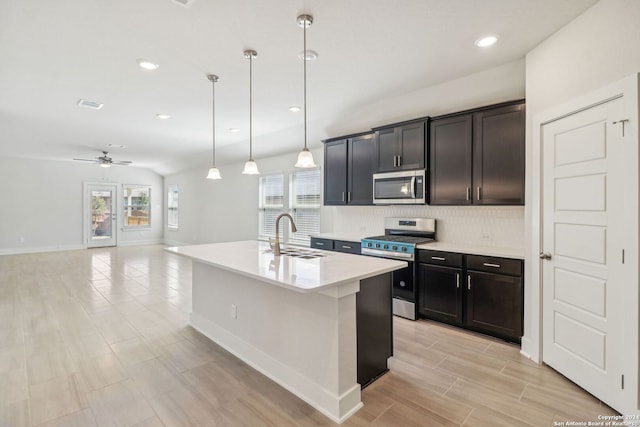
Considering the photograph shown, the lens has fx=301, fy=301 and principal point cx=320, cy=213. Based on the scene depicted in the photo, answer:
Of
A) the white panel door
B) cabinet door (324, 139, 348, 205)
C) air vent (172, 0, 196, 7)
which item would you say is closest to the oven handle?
cabinet door (324, 139, 348, 205)

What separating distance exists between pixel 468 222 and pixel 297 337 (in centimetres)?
263

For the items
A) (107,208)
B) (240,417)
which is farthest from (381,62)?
(107,208)

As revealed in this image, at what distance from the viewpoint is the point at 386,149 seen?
Answer: 4.05 metres

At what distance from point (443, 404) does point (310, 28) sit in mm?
2914

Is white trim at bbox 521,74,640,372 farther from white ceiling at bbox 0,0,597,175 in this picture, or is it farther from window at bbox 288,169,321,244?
window at bbox 288,169,321,244

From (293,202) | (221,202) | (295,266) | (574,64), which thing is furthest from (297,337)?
(221,202)

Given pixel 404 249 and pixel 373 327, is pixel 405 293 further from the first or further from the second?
pixel 373 327

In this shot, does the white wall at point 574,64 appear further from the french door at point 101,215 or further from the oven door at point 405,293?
the french door at point 101,215

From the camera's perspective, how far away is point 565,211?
7.73 feet

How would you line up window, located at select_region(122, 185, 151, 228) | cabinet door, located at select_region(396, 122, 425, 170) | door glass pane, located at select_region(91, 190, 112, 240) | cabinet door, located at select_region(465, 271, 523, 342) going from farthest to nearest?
1. window, located at select_region(122, 185, 151, 228)
2. door glass pane, located at select_region(91, 190, 112, 240)
3. cabinet door, located at select_region(396, 122, 425, 170)
4. cabinet door, located at select_region(465, 271, 523, 342)

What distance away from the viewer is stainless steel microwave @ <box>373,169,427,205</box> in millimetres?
3738

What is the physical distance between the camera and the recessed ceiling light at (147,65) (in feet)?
9.43

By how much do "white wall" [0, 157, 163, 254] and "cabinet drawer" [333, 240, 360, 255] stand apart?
353 inches

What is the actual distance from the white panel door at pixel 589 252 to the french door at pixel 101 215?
1138 cm
